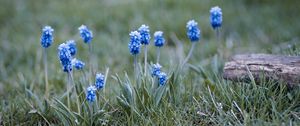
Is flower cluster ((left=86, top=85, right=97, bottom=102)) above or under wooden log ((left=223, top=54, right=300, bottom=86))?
under

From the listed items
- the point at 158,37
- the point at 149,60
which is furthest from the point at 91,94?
the point at 149,60

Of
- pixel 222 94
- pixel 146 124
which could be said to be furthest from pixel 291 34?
pixel 146 124

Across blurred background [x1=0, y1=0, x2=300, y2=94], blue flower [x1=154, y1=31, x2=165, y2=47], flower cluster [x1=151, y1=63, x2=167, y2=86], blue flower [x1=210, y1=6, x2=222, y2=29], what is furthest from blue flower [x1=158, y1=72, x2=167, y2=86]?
blurred background [x1=0, y1=0, x2=300, y2=94]

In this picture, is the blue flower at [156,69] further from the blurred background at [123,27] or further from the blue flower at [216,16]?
the blurred background at [123,27]

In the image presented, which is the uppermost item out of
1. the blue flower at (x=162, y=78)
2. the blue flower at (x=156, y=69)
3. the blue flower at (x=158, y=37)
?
the blue flower at (x=158, y=37)

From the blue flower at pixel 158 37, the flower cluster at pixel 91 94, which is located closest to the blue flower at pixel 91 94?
the flower cluster at pixel 91 94

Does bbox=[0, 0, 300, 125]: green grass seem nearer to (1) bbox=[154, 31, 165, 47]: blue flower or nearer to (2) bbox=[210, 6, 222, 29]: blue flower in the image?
(1) bbox=[154, 31, 165, 47]: blue flower
